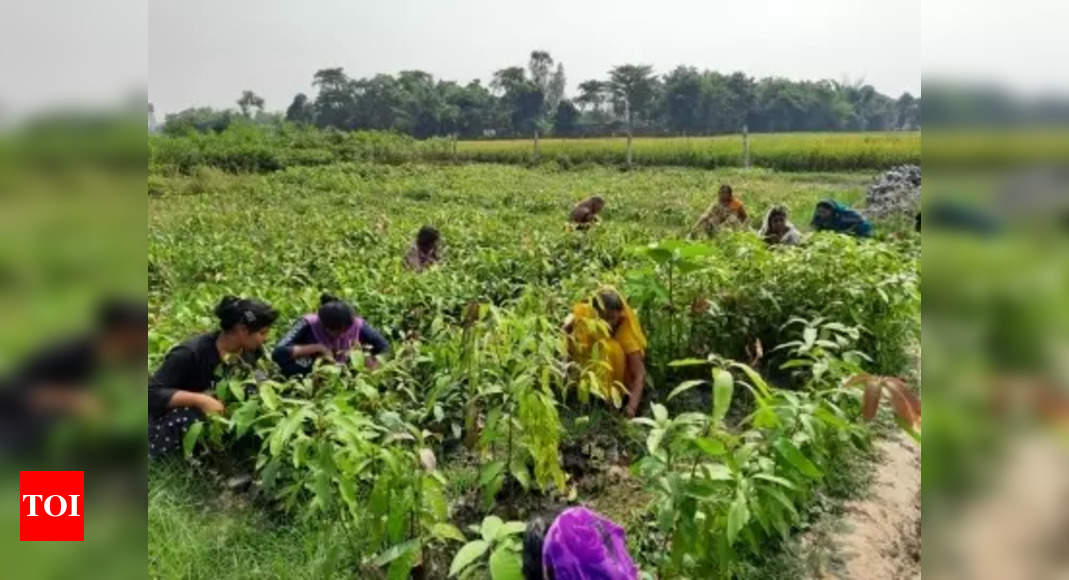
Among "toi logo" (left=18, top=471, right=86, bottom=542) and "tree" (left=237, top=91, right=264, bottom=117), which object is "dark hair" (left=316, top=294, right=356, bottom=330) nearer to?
"toi logo" (left=18, top=471, right=86, bottom=542)

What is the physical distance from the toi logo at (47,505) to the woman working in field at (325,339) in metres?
2.88

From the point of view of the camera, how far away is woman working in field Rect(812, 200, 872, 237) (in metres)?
6.98

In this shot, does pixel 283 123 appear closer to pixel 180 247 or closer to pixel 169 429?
pixel 180 247

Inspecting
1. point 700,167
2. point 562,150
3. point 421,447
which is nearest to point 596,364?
point 421,447

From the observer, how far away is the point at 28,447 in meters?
0.63

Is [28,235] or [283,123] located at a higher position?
[283,123]

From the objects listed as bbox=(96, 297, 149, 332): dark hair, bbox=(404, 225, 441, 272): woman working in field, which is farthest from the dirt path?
bbox=(404, 225, 441, 272): woman working in field

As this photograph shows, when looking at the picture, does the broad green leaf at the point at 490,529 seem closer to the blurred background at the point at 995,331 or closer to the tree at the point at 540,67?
the blurred background at the point at 995,331

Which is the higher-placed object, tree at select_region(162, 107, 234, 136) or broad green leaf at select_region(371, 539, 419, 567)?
tree at select_region(162, 107, 234, 136)

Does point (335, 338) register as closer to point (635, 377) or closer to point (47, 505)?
point (635, 377)

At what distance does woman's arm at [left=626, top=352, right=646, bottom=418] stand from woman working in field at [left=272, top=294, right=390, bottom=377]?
43.0 inches

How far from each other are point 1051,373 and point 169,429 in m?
3.05

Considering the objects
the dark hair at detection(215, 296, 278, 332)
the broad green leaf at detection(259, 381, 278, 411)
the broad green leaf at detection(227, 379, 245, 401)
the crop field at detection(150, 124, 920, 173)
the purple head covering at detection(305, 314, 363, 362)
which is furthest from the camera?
the crop field at detection(150, 124, 920, 173)

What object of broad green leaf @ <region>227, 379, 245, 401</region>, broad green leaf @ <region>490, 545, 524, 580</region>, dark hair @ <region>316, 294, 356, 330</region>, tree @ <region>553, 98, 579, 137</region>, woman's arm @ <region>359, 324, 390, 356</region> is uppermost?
tree @ <region>553, 98, 579, 137</region>
